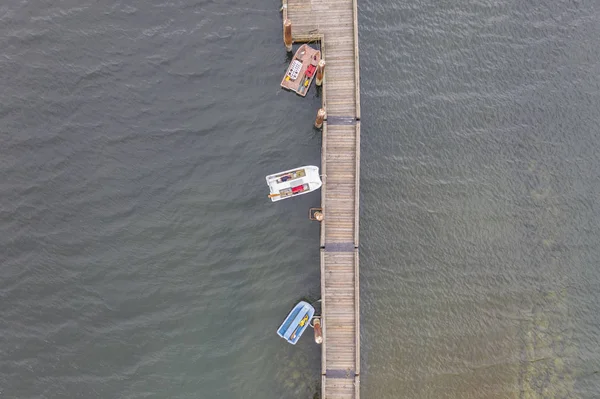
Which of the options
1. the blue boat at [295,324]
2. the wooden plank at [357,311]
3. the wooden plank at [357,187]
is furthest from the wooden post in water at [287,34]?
the blue boat at [295,324]

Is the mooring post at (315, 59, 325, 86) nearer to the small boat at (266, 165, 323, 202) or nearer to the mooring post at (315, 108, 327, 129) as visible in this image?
the mooring post at (315, 108, 327, 129)

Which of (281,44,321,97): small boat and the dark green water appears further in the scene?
(281,44,321,97): small boat

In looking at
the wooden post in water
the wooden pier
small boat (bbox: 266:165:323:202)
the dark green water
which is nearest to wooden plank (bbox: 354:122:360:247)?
the wooden pier

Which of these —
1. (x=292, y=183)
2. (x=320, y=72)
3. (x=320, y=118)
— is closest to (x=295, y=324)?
(x=292, y=183)

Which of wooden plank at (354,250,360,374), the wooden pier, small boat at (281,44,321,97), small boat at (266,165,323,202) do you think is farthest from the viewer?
small boat at (281,44,321,97)

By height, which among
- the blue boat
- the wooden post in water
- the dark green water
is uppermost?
the wooden post in water

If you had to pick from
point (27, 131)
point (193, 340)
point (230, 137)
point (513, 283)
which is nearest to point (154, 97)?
point (230, 137)

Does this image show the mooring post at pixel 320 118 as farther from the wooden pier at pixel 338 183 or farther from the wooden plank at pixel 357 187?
the wooden plank at pixel 357 187

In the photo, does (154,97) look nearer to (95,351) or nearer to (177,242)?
(177,242)
